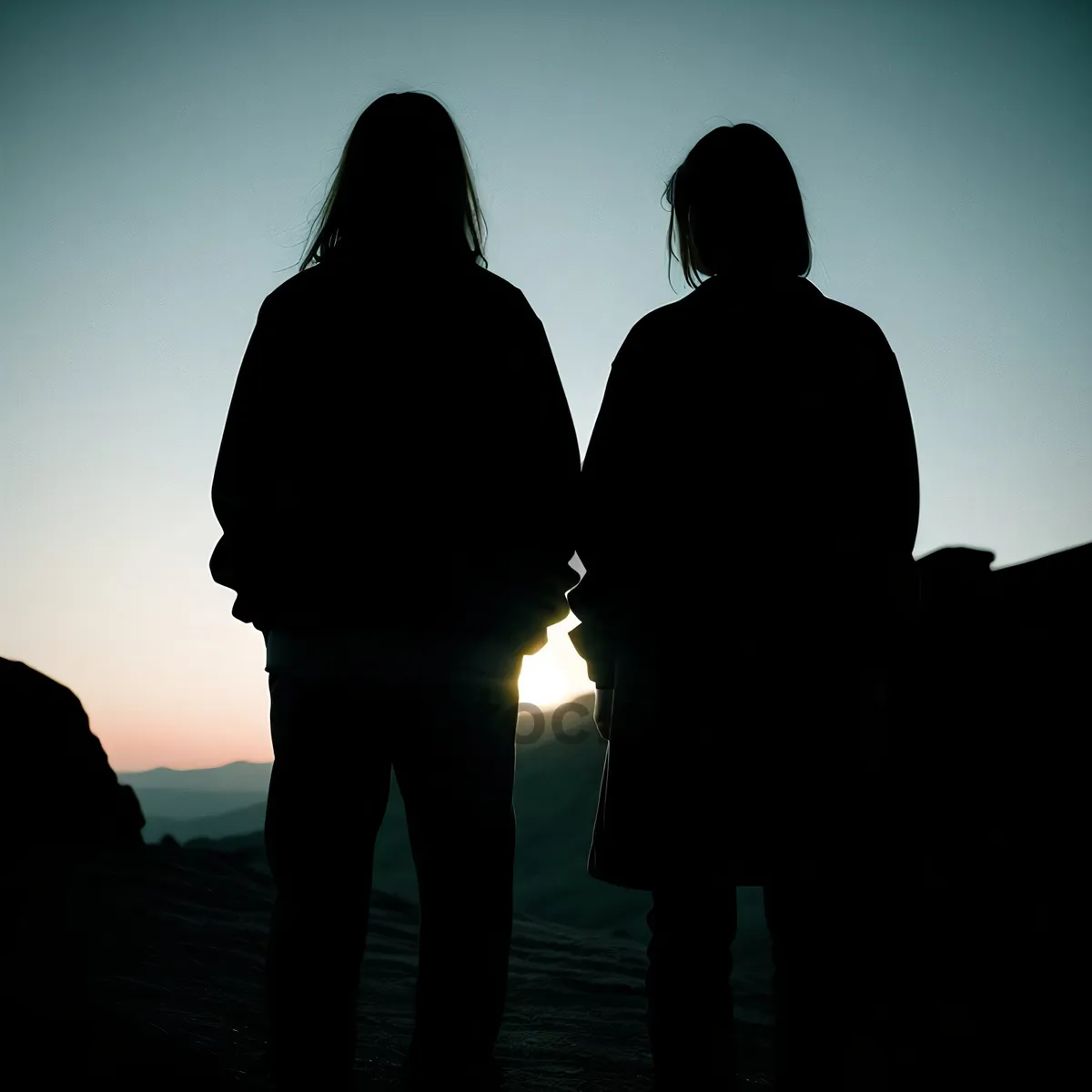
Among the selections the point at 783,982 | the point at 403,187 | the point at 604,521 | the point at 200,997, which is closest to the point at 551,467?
the point at 604,521

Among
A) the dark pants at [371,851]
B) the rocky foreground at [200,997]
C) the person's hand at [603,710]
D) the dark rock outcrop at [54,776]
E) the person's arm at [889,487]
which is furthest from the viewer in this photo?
the dark rock outcrop at [54,776]

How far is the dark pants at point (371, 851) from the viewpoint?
131cm

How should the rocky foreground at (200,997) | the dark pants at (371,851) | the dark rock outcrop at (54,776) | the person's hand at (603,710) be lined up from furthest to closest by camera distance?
the dark rock outcrop at (54,776)
the rocky foreground at (200,997)
the person's hand at (603,710)
the dark pants at (371,851)

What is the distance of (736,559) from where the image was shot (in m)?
1.42

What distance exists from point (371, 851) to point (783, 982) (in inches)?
25.3

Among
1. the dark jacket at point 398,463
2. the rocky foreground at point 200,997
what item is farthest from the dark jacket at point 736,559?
the rocky foreground at point 200,997

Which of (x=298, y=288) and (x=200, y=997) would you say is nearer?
(x=298, y=288)

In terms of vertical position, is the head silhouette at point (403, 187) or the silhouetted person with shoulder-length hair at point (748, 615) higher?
the head silhouette at point (403, 187)

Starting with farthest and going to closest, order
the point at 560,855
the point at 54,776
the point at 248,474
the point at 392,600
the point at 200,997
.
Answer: the point at 560,855 < the point at 54,776 < the point at 200,997 < the point at 248,474 < the point at 392,600

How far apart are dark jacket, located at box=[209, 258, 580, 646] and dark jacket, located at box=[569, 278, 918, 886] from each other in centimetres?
12

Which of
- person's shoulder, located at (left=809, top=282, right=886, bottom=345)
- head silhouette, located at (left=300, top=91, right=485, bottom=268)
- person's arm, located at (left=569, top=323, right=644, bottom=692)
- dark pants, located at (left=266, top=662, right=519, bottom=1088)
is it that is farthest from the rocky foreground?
person's shoulder, located at (left=809, top=282, right=886, bottom=345)

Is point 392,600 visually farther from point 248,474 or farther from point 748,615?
point 748,615

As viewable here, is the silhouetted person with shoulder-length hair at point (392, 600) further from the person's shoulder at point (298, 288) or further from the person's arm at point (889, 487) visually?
the person's arm at point (889, 487)

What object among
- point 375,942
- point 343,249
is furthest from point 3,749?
point 343,249
